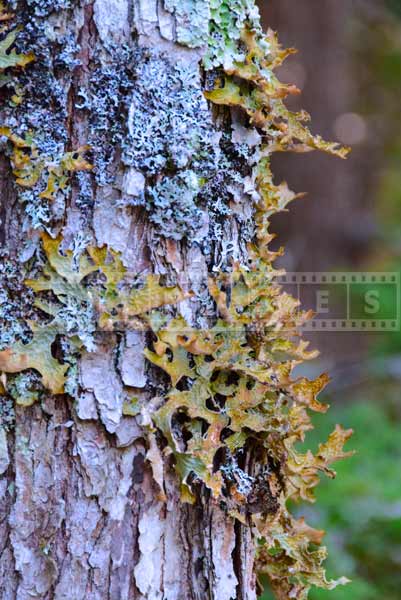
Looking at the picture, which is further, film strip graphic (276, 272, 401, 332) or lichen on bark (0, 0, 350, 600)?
film strip graphic (276, 272, 401, 332)

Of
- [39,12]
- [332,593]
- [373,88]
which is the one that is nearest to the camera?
[39,12]

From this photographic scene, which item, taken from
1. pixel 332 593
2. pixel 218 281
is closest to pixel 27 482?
pixel 218 281

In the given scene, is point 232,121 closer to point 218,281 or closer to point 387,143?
point 218,281

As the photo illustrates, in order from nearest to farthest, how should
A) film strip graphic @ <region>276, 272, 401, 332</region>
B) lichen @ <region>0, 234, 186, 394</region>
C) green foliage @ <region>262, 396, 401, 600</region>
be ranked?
lichen @ <region>0, 234, 186, 394</region>, green foliage @ <region>262, 396, 401, 600</region>, film strip graphic @ <region>276, 272, 401, 332</region>

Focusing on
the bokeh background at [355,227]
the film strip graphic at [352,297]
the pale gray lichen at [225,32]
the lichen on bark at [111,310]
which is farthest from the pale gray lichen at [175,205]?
the film strip graphic at [352,297]

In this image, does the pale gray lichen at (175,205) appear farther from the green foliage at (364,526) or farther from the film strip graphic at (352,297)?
the film strip graphic at (352,297)

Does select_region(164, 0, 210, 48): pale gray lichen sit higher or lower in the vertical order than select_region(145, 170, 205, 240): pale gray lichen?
higher

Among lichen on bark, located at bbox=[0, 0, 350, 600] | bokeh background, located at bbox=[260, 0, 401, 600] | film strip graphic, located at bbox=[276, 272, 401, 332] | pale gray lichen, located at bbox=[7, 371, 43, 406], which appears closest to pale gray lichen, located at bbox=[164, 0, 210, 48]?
lichen on bark, located at bbox=[0, 0, 350, 600]

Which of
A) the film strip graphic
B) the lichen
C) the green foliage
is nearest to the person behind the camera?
the lichen

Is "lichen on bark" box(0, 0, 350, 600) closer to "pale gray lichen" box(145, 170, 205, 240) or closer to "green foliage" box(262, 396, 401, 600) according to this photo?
"pale gray lichen" box(145, 170, 205, 240)
